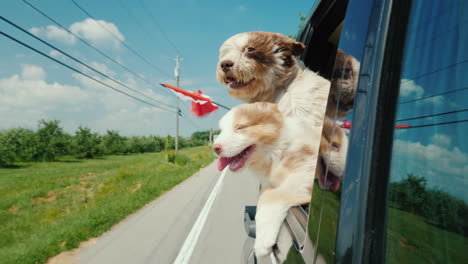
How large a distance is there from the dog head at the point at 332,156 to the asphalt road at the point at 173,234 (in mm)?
1755

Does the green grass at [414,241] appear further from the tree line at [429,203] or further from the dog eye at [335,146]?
the dog eye at [335,146]

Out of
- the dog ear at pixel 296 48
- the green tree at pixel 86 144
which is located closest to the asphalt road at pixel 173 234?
the dog ear at pixel 296 48

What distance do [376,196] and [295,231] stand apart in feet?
1.60

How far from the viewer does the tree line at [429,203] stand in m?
0.50

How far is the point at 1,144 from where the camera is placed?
32.2 m

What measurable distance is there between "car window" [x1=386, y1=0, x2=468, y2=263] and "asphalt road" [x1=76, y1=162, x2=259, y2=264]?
2.01 metres

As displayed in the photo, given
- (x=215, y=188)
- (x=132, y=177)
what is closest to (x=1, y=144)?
(x=132, y=177)

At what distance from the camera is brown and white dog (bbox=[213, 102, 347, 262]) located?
99 centimetres

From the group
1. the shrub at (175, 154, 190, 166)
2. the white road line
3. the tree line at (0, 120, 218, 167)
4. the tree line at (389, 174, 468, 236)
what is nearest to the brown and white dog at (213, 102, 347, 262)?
the tree line at (389, 174, 468, 236)

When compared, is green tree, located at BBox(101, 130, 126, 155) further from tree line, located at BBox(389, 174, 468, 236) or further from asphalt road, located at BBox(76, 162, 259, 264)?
tree line, located at BBox(389, 174, 468, 236)

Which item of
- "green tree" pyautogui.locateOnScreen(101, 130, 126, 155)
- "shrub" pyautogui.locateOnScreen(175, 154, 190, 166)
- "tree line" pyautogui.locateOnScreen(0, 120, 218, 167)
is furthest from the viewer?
"green tree" pyautogui.locateOnScreen(101, 130, 126, 155)

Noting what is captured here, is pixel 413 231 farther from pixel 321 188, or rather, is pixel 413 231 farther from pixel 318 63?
pixel 318 63

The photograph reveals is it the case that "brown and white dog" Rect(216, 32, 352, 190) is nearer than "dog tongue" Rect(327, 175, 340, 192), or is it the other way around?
"dog tongue" Rect(327, 175, 340, 192)

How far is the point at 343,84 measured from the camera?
2.60 feet
